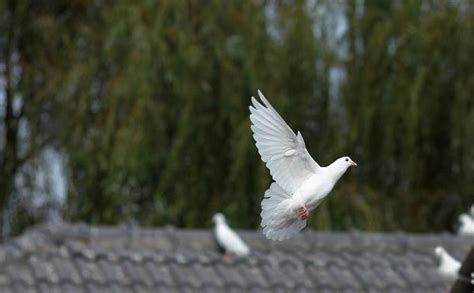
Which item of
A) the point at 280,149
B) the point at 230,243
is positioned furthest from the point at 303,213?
the point at 230,243

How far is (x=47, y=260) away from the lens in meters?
7.25

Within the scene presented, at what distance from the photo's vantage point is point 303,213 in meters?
1.54

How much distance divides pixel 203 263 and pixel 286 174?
5948mm

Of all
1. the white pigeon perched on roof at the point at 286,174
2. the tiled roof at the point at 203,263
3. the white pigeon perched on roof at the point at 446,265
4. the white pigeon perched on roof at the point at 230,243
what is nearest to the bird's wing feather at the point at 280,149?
the white pigeon perched on roof at the point at 286,174

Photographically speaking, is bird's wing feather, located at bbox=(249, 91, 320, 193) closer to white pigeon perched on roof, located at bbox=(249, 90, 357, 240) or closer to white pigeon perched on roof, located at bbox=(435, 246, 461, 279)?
white pigeon perched on roof, located at bbox=(249, 90, 357, 240)

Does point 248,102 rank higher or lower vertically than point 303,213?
lower

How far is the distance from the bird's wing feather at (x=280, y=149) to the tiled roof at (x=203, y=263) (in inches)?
210

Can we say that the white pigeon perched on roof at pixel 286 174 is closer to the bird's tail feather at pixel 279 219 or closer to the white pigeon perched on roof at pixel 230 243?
the bird's tail feather at pixel 279 219

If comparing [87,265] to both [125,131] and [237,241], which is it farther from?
[125,131]

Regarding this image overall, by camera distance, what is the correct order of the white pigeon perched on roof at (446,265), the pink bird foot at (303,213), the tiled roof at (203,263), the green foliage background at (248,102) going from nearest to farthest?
the pink bird foot at (303,213) → the white pigeon perched on roof at (446,265) → the tiled roof at (203,263) → the green foliage background at (248,102)

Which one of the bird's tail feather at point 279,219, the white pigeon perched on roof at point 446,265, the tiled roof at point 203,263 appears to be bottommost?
the tiled roof at point 203,263

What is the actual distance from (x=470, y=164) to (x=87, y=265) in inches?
208

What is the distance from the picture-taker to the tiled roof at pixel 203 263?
710 centimetres

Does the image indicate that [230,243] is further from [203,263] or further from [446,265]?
[446,265]
